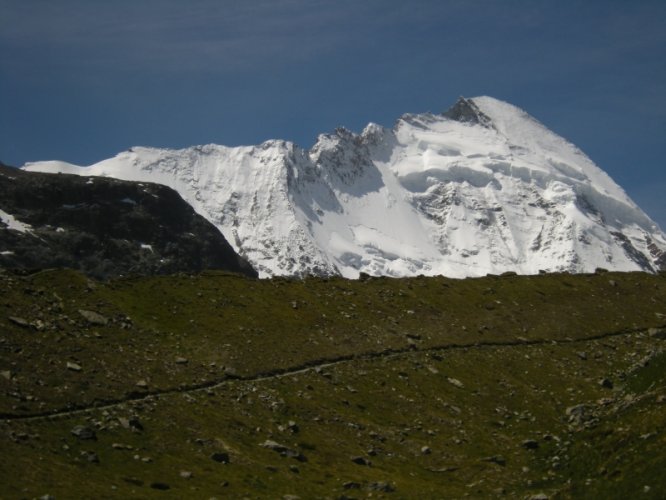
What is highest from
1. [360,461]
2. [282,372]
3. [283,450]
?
[282,372]

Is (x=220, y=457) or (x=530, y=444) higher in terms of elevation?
(x=220, y=457)

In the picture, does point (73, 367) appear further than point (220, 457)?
Yes

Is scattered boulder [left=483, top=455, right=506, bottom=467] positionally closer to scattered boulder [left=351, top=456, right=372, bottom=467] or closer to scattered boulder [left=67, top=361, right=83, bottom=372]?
scattered boulder [left=351, top=456, right=372, bottom=467]

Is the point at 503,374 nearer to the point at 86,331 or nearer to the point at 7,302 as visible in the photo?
the point at 86,331

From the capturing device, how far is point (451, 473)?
5328 cm

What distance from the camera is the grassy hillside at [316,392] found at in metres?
46.5

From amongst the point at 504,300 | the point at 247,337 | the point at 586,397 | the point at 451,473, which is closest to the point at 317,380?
the point at 247,337

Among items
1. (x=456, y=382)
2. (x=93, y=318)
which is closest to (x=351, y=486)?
(x=456, y=382)

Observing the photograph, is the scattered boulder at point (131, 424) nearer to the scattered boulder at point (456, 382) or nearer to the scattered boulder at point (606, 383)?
the scattered boulder at point (456, 382)

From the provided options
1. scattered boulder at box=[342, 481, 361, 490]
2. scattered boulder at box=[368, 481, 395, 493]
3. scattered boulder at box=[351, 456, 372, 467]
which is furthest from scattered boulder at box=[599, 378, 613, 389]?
scattered boulder at box=[342, 481, 361, 490]

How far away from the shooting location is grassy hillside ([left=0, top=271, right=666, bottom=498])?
46531 millimetres

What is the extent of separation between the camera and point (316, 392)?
61.8 meters

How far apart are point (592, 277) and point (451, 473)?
5476 cm

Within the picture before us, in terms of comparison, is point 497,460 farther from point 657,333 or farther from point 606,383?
point 657,333
